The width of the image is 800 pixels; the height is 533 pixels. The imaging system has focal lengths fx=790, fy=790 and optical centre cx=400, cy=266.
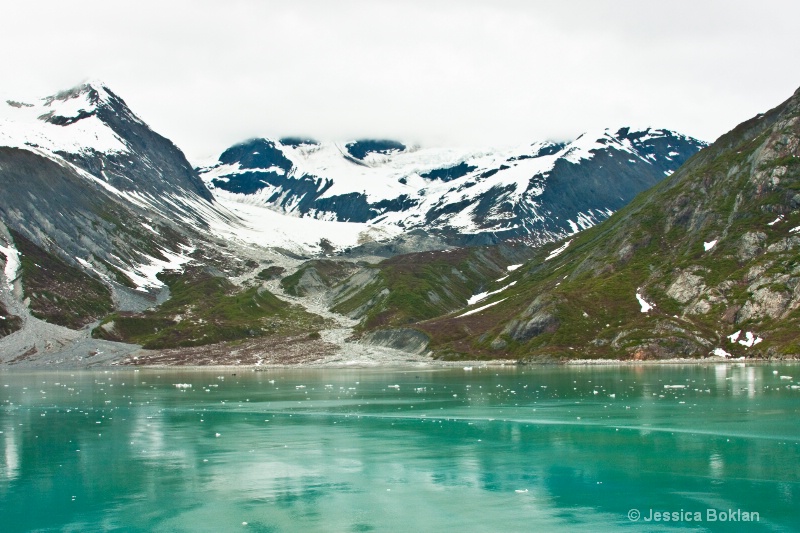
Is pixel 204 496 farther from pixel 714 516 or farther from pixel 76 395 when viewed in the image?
pixel 76 395

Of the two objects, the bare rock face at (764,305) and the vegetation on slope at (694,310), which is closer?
the bare rock face at (764,305)

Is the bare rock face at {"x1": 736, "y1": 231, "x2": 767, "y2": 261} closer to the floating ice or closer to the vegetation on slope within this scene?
the vegetation on slope

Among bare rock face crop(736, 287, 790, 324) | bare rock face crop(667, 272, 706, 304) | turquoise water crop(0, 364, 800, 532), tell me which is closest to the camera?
turquoise water crop(0, 364, 800, 532)

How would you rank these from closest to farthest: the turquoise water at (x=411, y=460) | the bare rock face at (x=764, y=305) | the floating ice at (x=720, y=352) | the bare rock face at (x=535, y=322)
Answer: the turquoise water at (x=411, y=460) → the floating ice at (x=720, y=352) → the bare rock face at (x=764, y=305) → the bare rock face at (x=535, y=322)

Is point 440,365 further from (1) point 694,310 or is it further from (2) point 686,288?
(2) point 686,288

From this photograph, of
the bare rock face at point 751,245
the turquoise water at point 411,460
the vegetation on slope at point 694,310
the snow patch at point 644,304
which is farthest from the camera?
the bare rock face at point 751,245

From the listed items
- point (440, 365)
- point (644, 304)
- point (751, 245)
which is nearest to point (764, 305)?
point (644, 304)

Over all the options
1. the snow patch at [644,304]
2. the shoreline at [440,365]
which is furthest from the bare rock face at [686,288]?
the shoreline at [440,365]

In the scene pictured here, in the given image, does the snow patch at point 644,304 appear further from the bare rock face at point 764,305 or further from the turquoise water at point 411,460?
the turquoise water at point 411,460

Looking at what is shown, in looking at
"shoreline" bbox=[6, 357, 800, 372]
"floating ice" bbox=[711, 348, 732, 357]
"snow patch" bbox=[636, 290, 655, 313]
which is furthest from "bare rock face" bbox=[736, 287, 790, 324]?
"snow patch" bbox=[636, 290, 655, 313]
